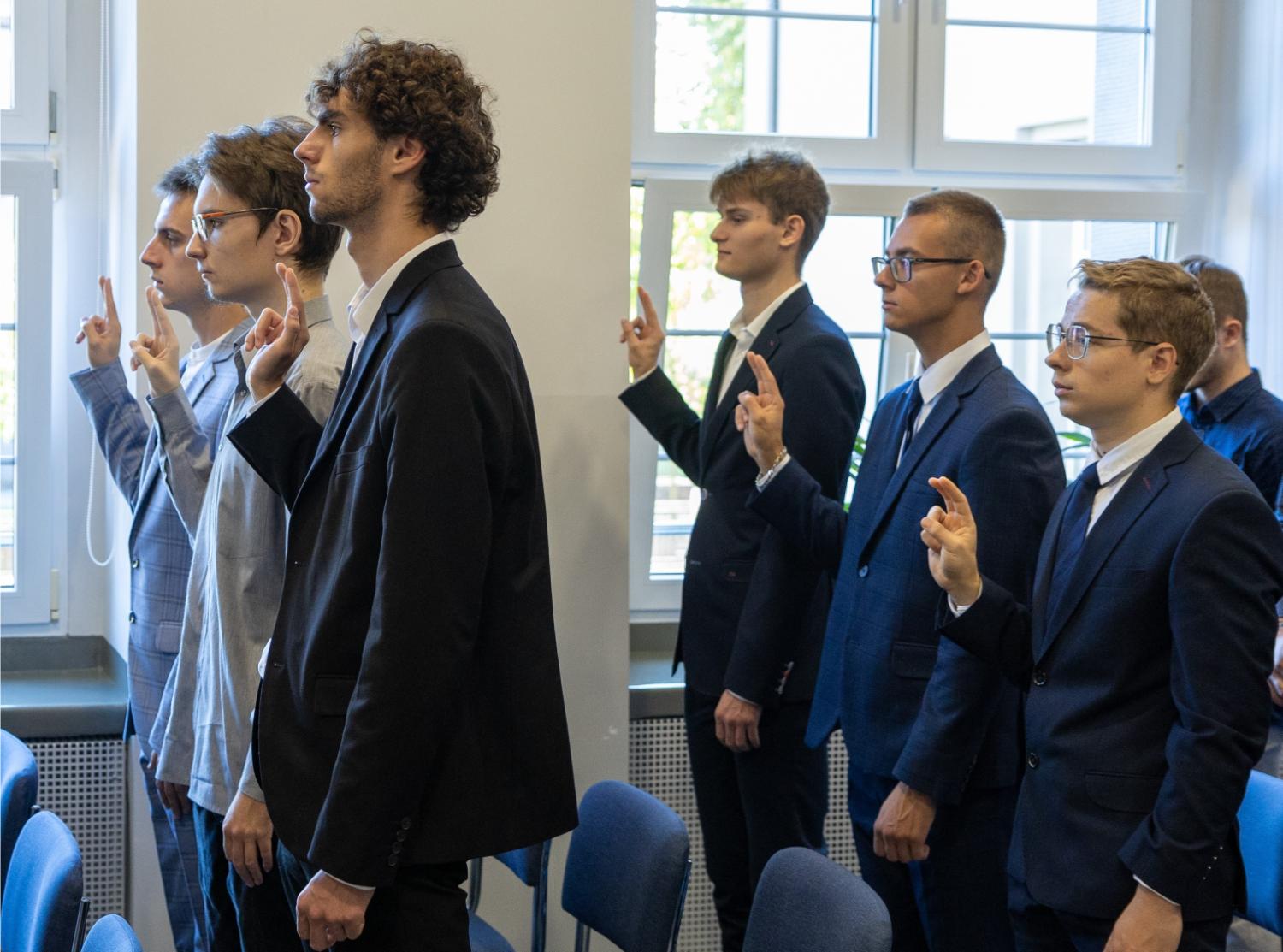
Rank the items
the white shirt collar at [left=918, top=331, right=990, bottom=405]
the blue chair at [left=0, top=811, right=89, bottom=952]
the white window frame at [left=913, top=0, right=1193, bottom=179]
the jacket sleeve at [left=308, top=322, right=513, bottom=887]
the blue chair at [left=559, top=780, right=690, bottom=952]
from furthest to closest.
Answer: the white window frame at [left=913, top=0, right=1193, bottom=179], the white shirt collar at [left=918, top=331, right=990, bottom=405], the blue chair at [left=559, top=780, right=690, bottom=952], the blue chair at [left=0, top=811, right=89, bottom=952], the jacket sleeve at [left=308, top=322, right=513, bottom=887]

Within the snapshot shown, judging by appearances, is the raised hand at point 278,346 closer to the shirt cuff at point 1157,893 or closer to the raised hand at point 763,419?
the raised hand at point 763,419

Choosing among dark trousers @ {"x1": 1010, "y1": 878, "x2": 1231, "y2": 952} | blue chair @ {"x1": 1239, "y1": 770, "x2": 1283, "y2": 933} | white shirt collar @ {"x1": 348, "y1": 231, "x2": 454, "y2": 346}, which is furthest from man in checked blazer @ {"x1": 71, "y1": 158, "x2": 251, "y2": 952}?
blue chair @ {"x1": 1239, "y1": 770, "x2": 1283, "y2": 933}

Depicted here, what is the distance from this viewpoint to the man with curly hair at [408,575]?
1.57 meters

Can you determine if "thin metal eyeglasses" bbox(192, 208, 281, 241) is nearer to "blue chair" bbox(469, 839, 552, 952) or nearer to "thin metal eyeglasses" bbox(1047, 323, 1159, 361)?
"blue chair" bbox(469, 839, 552, 952)

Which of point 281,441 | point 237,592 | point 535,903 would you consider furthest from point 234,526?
point 535,903

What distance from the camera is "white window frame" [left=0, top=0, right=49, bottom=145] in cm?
341

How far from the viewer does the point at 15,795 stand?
2256 millimetres

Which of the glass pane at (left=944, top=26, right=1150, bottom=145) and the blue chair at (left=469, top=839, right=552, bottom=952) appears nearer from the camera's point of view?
the blue chair at (left=469, top=839, right=552, bottom=952)

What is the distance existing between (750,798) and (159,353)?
1.39 meters

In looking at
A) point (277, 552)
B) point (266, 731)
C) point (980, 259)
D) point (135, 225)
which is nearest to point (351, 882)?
point (266, 731)

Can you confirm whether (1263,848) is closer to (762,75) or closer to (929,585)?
(929,585)

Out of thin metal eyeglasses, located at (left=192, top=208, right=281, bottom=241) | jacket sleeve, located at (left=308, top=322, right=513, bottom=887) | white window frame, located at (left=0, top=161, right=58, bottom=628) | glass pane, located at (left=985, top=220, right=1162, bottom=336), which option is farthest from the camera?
glass pane, located at (left=985, top=220, right=1162, bottom=336)

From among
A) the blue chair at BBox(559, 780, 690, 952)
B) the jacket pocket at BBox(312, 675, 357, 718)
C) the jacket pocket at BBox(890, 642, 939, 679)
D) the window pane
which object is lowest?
the blue chair at BBox(559, 780, 690, 952)

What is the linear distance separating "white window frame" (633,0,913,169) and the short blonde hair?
1.93 metres
